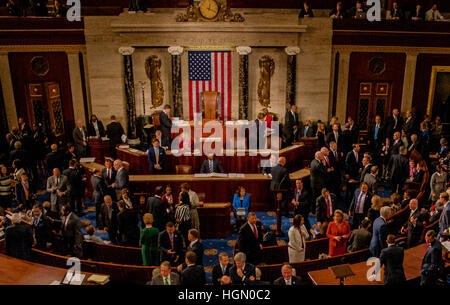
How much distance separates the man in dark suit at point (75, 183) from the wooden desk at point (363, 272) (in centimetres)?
549

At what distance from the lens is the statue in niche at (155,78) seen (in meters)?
13.4

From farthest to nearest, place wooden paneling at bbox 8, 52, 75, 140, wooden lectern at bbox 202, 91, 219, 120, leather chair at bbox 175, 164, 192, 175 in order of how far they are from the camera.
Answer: wooden paneling at bbox 8, 52, 75, 140 < wooden lectern at bbox 202, 91, 219, 120 < leather chair at bbox 175, 164, 192, 175

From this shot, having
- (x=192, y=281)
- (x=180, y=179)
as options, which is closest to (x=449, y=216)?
(x=192, y=281)

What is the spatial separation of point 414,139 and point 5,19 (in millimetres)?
11996

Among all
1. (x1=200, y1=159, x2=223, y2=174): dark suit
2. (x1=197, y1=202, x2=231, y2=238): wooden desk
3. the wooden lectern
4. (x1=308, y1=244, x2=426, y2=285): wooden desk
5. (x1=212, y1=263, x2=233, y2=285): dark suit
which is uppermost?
the wooden lectern

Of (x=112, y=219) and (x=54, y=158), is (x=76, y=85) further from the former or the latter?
(x=112, y=219)

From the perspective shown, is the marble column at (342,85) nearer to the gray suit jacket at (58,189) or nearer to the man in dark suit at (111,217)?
the man in dark suit at (111,217)

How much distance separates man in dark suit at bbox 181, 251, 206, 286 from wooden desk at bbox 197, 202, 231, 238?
283cm

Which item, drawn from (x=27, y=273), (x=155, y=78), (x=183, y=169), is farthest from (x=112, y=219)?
(x=155, y=78)

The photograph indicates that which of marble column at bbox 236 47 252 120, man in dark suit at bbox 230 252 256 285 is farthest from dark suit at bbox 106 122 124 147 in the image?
man in dark suit at bbox 230 252 256 285

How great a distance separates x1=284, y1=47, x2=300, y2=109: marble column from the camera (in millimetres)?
12945

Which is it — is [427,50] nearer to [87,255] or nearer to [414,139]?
[414,139]

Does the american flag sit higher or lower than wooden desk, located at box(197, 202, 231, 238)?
higher

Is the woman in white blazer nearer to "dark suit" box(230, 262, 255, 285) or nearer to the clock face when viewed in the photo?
"dark suit" box(230, 262, 255, 285)
